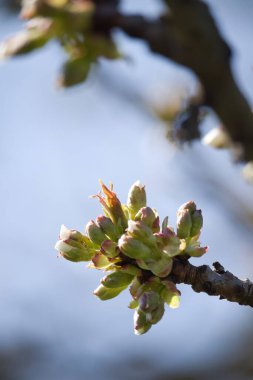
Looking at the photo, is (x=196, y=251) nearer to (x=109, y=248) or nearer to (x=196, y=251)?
(x=196, y=251)

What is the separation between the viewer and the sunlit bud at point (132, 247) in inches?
43.1

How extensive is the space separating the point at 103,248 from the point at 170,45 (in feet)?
1.73

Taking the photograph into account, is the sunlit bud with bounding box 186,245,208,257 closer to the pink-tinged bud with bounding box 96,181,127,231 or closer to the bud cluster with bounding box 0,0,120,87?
the pink-tinged bud with bounding box 96,181,127,231

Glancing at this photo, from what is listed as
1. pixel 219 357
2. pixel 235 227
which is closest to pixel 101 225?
pixel 235 227

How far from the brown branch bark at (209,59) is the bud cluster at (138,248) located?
1.56ft

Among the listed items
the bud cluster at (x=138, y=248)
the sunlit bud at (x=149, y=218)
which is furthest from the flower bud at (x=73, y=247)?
the sunlit bud at (x=149, y=218)

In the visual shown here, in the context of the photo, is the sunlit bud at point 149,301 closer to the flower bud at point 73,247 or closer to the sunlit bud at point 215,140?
the flower bud at point 73,247

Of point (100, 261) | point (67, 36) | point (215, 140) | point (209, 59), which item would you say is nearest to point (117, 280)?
point (100, 261)

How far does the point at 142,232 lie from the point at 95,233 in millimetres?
90

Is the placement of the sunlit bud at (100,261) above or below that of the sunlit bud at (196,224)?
above

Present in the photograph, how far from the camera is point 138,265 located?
1.16m

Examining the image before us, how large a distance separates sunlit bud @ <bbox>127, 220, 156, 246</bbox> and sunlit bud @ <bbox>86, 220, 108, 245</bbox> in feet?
0.20

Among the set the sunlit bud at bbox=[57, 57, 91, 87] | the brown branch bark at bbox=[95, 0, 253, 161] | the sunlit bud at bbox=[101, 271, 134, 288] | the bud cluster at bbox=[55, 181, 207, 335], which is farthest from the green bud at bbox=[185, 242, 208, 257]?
the brown branch bark at bbox=[95, 0, 253, 161]

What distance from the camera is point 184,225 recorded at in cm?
116
